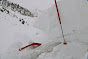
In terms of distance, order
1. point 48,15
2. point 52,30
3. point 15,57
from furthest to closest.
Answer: point 48,15 < point 52,30 < point 15,57

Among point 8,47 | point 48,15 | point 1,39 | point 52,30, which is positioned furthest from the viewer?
point 48,15

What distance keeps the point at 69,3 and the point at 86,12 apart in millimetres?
627

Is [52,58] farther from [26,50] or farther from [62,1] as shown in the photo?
[62,1]

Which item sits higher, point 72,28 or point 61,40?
point 72,28

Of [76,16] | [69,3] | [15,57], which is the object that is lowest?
[15,57]

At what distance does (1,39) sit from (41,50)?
4.81 ft

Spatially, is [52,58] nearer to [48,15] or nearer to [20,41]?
[20,41]

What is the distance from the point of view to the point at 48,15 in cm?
329

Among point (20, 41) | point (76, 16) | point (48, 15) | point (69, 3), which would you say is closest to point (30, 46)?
point (20, 41)

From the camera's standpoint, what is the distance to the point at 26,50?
2.44 metres

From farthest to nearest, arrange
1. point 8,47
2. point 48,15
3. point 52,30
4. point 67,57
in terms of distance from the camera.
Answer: point 48,15, point 52,30, point 8,47, point 67,57

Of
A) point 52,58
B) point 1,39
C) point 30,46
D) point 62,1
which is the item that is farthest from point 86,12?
point 1,39

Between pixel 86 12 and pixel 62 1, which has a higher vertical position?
pixel 62 1

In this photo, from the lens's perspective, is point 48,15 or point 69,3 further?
point 48,15
